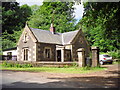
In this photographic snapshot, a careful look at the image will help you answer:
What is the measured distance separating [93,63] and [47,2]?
4246 centimetres

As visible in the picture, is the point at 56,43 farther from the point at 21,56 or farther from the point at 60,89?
the point at 60,89

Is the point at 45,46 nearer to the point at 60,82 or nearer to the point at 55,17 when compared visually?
the point at 60,82

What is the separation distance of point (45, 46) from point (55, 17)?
2572 centimetres

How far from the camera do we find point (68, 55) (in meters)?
24.5

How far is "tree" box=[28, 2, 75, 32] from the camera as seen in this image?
44.4 m

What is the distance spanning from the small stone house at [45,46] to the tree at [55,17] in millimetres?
16913

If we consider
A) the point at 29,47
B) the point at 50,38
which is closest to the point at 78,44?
the point at 50,38

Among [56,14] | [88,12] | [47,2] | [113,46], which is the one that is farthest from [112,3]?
[47,2]

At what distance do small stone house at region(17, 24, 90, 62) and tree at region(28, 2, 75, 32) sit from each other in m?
16.9

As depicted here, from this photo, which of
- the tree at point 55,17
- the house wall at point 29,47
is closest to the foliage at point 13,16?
the tree at point 55,17

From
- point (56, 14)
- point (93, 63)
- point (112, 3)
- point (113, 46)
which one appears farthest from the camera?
point (56, 14)

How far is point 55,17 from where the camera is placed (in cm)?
4803

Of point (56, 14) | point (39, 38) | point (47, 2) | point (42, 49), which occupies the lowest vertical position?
point (42, 49)

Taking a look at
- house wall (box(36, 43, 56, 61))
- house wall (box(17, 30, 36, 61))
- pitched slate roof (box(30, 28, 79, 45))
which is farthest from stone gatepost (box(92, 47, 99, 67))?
house wall (box(17, 30, 36, 61))
